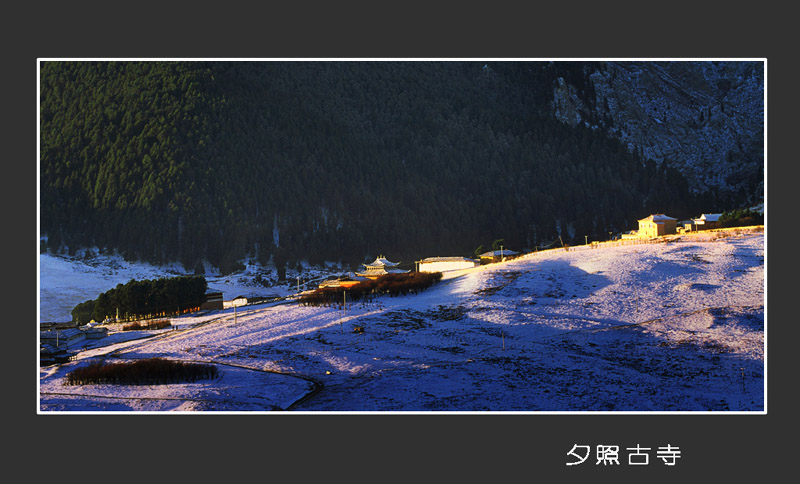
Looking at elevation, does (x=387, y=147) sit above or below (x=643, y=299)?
above

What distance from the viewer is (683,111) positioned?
479ft

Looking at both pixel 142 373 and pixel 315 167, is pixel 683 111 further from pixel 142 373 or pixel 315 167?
pixel 142 373

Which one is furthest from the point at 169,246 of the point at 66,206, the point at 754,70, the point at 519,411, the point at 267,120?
the point at 754,70

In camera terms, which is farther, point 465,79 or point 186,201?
point 465,79

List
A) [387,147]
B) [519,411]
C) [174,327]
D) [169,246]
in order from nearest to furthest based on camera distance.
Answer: [519,411]
[174,327]
[169,246]
[387,147]

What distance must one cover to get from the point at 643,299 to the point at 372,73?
121636 mm

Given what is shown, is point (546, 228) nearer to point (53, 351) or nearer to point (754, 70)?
point (754, 70)

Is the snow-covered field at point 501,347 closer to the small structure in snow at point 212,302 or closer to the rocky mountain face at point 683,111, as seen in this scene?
the small structure in snow at point 212,302

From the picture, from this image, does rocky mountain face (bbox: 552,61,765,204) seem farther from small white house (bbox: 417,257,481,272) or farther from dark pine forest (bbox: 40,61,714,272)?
small white house (bbox: 417,257,481,272)

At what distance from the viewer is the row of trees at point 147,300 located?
182 feet

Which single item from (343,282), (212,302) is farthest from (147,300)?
(343,282)

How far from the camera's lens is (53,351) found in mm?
33344

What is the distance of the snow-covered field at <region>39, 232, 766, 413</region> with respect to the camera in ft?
83.7

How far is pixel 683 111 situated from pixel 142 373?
13242cm
